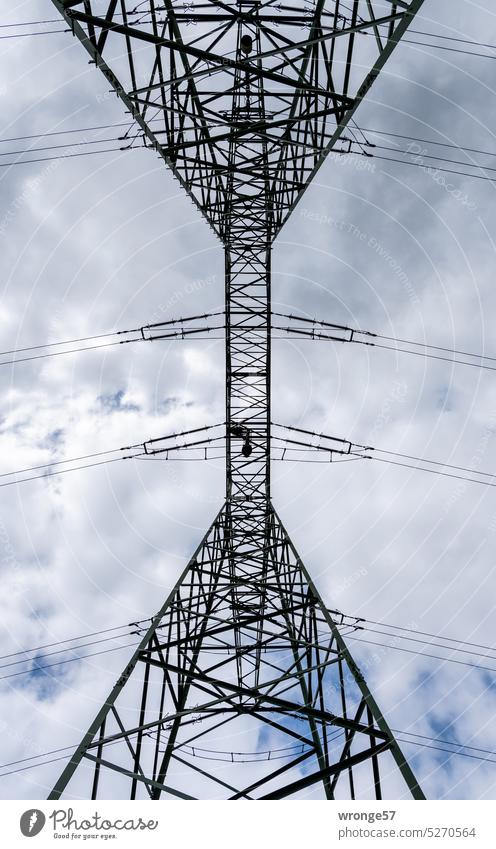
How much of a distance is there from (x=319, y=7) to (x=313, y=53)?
1.04 m

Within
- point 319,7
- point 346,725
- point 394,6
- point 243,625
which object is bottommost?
point 346,725

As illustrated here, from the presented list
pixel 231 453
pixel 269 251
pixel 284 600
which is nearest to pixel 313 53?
pixel 269 251

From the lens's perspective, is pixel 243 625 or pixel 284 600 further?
pixel 284 600

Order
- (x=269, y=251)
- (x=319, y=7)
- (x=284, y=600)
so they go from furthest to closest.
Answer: (x=269, y=251) < (x=284, y=600) < (x=319, y=7)

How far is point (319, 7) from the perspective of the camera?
30.7 ft

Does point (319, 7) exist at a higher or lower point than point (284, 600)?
higher
